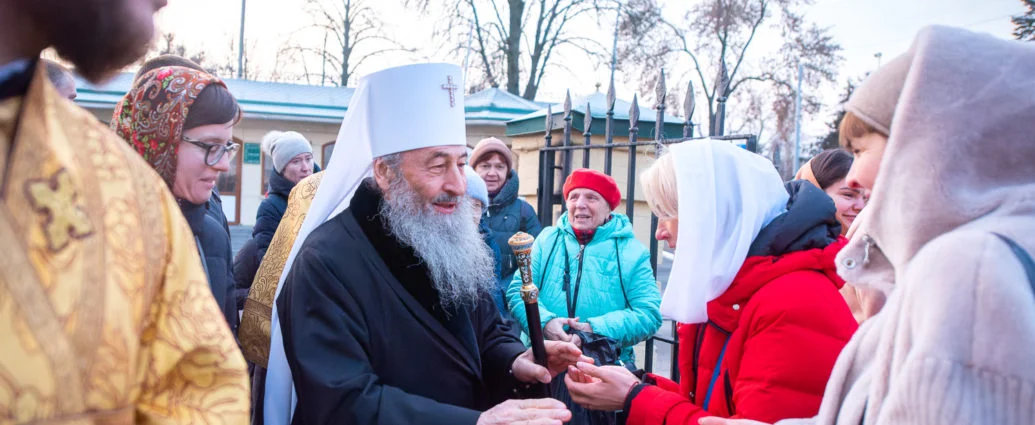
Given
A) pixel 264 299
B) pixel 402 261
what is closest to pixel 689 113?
pixel 402 261

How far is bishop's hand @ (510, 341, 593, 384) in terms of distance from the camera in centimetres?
253

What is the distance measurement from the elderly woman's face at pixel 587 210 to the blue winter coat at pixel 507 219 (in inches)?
27.5

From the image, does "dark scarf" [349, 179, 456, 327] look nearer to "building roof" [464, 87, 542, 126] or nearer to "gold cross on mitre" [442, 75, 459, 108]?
"gold cross on mitre" [442, 75, 459, 108]

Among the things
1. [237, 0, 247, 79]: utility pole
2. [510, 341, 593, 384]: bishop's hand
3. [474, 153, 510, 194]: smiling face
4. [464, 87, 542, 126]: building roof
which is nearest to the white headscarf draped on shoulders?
[510, 341, 593, 384]: bishop's hand

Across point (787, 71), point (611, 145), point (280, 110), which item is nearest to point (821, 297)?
point (611, 145)

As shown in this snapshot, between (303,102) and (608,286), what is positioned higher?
(303,102)

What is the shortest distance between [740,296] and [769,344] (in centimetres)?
23

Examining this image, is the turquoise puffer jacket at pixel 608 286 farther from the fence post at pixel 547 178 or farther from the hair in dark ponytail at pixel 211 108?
the hair in dark ponytail at pixel 211 108

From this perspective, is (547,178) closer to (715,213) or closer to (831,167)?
(831,167)

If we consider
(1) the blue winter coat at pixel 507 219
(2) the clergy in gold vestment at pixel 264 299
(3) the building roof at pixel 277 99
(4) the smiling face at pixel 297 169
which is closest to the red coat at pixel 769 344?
(2) the clergy in gold vestment at pixel 264 299

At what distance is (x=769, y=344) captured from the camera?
6.29 ft

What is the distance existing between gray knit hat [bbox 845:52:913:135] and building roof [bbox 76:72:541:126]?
13.0m

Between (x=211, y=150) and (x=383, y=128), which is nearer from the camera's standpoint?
(x=211, y=150)

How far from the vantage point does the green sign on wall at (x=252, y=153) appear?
16703 mm
